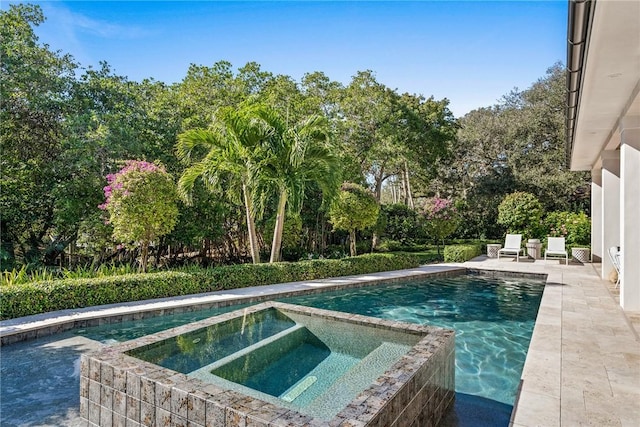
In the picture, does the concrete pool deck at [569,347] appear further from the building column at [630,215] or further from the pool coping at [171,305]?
the building column at [630,215]

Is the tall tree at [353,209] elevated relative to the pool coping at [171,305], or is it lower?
elevated

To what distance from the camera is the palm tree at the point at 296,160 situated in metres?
9.81

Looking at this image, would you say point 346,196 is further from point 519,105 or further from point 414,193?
point 519,105

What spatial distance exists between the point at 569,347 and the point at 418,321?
9.37 feet

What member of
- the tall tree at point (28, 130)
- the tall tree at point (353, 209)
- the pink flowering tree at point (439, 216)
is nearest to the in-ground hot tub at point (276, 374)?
the tall tree at point (353, 209)

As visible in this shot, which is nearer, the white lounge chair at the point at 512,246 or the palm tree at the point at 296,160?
the palm tree at the point at 296,160

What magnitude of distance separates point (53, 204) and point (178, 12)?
20.4 ft

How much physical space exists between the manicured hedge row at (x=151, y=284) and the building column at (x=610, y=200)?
6634 millimetres

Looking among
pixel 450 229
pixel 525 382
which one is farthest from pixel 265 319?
pixel 450 229

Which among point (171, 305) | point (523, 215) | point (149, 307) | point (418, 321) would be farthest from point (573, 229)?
point (149, 307)

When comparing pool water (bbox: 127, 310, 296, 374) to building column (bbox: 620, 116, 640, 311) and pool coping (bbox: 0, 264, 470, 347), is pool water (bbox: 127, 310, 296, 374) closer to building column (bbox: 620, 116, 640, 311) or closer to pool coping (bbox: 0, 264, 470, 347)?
pool coping (bbox: 0, 264, 470, 347)

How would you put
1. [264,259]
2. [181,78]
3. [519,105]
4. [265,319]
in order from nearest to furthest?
[265,319], [264,259], [181,78], [519,105]

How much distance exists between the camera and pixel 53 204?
10.3 meters

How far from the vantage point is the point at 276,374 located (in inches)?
149
